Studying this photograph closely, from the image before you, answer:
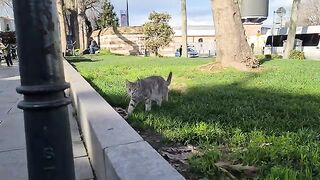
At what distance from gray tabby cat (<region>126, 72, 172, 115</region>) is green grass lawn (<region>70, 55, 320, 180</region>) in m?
0.14

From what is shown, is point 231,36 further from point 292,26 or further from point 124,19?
point 124,19

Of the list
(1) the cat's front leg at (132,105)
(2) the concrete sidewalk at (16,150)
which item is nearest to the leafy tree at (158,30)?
(2) the concrete sidewalk at (16,150)

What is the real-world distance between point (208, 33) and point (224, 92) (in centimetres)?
7408

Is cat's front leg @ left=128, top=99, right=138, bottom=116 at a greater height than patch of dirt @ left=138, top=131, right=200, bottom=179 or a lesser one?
greater

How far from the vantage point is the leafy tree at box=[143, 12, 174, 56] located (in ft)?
118

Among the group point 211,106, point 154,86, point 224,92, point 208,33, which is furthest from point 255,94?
point 208,33

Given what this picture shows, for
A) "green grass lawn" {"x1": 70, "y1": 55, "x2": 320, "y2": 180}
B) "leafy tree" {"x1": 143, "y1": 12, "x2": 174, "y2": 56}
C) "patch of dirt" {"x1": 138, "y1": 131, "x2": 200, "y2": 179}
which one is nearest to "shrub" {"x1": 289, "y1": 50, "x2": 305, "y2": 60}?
"leafy tree" {"x1": 143, "y1": 12, "x2": 174, "y2": 56}

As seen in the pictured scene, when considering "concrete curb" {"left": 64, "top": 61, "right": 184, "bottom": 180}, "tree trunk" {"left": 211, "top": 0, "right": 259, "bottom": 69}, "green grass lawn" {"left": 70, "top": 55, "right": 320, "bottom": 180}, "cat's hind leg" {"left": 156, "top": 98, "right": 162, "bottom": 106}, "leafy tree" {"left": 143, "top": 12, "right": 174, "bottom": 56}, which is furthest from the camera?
"leafy tree" {"left": 143, "top": 12, "right": 174, "bottom": 56}


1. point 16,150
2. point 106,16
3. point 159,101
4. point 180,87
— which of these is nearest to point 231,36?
point 180,87

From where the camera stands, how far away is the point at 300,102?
21.9 ft

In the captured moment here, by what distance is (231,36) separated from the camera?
509 inches

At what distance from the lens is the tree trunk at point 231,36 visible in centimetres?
1284

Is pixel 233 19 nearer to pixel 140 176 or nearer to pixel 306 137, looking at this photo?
pixel 306 137

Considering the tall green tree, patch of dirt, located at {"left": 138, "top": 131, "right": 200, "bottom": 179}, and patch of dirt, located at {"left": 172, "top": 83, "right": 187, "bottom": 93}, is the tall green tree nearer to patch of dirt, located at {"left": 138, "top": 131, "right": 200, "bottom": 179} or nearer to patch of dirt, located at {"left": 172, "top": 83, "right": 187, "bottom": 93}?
patch of dirt, located at {"left": 172, "top": 83, "right": 187, "bottom": 93}
